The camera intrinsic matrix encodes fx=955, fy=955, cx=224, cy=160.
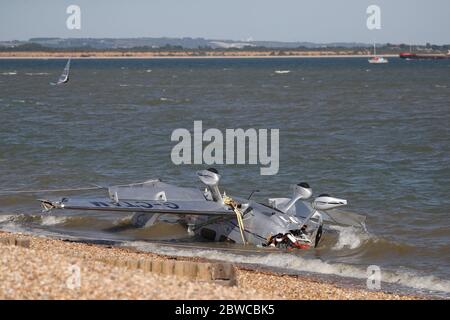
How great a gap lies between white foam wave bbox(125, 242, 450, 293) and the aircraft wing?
108 cm

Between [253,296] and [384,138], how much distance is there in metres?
34.0

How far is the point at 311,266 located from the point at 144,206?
13.4ft

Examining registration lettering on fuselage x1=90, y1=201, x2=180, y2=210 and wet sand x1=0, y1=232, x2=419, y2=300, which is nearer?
wet sand x1=0, y1=232, x2=419, y2=300

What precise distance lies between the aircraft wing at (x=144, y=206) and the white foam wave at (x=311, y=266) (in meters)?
1.08

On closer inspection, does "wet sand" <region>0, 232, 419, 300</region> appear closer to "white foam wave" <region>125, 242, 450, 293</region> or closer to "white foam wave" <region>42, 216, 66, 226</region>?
"white foam wave" <region>125, 242, 450, 293</region>

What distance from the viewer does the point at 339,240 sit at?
24.1 m

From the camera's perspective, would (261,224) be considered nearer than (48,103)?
Yes

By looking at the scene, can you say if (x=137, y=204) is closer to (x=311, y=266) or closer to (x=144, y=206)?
(x=144, y=206)

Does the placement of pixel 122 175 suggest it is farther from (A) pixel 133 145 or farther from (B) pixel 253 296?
(B) pixel 253 296

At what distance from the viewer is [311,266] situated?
70.7 feet

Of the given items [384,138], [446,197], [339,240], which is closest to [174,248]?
[339,240]
